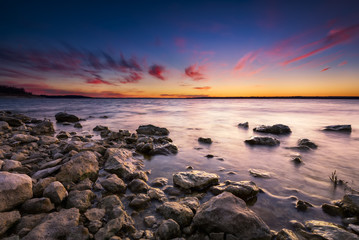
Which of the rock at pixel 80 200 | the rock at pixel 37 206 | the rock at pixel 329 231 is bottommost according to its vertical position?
the rock at pixel 329 231

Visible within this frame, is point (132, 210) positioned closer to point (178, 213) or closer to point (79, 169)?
point (178, 213)

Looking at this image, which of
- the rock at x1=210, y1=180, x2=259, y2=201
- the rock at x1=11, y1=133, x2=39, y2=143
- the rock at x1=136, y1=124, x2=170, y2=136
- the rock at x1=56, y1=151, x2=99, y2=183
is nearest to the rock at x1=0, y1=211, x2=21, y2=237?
the rock at x1=56, y1=151, x2=99, y2=183

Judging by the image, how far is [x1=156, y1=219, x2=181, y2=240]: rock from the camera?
2.28m

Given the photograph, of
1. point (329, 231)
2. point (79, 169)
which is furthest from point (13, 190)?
point (329, 231)

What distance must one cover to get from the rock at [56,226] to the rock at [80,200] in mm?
230

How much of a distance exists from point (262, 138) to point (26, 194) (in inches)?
308

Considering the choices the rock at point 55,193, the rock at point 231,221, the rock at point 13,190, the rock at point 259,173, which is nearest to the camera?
the rock at point 231,221

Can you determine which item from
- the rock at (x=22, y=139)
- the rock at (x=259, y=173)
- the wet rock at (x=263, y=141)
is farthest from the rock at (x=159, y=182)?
the rock at (x=22, y=139)

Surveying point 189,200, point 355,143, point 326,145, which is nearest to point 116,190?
point 189,200

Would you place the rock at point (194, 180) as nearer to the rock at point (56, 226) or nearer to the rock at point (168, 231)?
the rock at point (168, 231)

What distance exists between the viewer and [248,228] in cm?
220

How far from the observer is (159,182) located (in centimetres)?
388

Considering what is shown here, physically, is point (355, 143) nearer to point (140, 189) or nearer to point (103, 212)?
point (140, 189)

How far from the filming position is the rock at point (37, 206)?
2.50m
